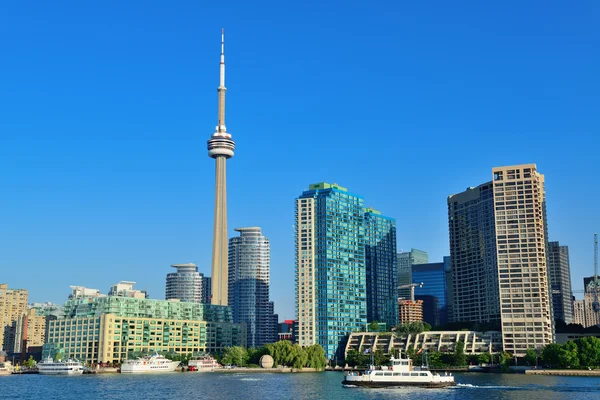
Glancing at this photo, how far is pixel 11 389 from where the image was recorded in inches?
7761

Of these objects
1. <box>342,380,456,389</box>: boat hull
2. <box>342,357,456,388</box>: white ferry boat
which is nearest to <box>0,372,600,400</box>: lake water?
<box>342,380,456,389</box>: boat hull

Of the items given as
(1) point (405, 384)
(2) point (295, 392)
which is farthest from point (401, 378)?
(2) point (295, 392)

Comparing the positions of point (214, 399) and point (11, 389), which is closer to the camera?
point (214, 399)

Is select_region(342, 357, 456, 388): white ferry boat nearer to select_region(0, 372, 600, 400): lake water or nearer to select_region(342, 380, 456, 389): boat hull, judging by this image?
select_region(342, 380, 456, 389): boat hull

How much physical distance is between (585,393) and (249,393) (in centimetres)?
7675

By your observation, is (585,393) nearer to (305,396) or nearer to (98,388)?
(305,396)

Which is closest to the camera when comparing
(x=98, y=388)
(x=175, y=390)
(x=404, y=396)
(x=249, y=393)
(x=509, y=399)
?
(x=509, y=399)

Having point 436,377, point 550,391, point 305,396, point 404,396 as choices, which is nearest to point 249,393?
point 305,396

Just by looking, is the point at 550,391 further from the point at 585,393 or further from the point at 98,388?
the point at 98,388

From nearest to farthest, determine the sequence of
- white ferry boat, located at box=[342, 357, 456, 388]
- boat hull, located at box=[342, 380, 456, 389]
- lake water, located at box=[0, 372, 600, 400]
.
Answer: lake water, located at box=[0, 372, 600, 400]
boat hull, located at box=[342, 380, 456, 389]
white ferry boat, located at box=[342, 357, 456, 388]

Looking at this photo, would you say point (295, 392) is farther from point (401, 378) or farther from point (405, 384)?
point (405, 384)

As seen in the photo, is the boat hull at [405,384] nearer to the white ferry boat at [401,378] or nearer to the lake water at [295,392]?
the white ferry boat at [401,378]

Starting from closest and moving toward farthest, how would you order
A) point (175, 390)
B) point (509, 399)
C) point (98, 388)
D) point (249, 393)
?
point (509, 399)
point (249, 393)
point (175, 390)
point (98, 388)

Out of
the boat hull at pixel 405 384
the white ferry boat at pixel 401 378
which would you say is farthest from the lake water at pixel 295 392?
the white ferry boat at pixel 401 378
